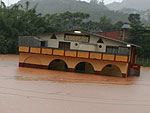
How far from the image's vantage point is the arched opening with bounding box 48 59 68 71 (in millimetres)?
A: 25172

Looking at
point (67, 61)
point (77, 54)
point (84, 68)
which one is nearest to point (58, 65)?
point (67, 61)

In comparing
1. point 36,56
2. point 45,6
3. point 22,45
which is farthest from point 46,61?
point 45,6

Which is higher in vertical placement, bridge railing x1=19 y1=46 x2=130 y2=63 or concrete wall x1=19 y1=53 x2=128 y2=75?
bridge railing x1=19 y1=46 x2=130 y2=63

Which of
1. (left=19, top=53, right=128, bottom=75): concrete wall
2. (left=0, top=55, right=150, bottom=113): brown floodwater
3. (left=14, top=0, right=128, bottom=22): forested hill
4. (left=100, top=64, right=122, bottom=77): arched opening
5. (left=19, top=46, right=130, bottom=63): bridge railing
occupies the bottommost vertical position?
(left=0, top=55, right=150, bottom=113): brown floodwater

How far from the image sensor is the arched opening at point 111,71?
23645 millimetres

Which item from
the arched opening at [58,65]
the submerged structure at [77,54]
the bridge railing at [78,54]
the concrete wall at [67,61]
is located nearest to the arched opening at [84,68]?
the submerged structure at [77,54]

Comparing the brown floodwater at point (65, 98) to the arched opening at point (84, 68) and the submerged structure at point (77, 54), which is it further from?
the arched opening at point (84, 68)

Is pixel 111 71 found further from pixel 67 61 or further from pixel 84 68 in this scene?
pixel 67 61

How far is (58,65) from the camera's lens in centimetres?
2542

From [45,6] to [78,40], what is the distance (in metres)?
133

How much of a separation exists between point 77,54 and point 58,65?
380 centimetres

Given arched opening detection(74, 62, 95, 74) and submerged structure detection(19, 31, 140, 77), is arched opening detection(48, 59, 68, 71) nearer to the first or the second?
submerged structure detection(19, 31, 140, 77)

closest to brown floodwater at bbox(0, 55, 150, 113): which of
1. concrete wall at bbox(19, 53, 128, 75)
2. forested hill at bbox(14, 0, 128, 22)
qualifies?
concrete wall at bbox(19, 53, 128, 75)

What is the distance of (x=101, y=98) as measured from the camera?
44.9 feet
